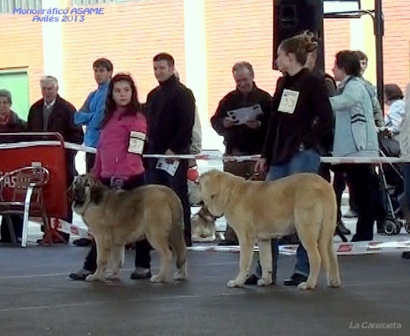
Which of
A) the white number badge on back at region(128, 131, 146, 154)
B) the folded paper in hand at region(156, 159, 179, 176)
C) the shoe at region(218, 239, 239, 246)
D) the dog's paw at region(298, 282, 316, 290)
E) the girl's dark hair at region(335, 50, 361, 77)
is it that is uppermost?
the girl's dark hair at region(335, 50, 361, 77)

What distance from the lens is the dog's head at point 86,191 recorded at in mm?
10305

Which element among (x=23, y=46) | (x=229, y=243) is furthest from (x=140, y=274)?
(x=23, y=46)

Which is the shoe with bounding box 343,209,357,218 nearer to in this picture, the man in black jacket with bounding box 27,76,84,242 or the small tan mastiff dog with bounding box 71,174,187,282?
the man in black jacket with bounding box 27,76,84,242

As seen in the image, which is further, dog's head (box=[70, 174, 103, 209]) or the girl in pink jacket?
the girl in pink jacket

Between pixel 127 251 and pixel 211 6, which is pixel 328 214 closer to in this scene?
pixel 127 251

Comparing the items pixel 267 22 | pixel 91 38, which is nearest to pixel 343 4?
pixel 267 22

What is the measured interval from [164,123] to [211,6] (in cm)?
1550

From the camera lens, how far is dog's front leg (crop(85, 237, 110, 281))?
408 inches

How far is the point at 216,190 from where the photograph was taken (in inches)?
388

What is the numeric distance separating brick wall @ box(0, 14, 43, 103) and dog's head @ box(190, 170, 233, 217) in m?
21.5

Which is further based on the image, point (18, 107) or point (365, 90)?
point (18, 107)

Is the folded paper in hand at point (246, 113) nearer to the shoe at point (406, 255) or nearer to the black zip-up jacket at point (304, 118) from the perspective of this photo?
the shoe at point (406, 255)

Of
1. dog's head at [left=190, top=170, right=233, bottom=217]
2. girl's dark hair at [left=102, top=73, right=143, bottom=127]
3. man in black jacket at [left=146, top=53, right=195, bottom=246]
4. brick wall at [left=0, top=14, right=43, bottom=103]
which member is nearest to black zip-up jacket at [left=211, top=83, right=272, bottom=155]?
man in black jacket at [left=146, top=53, right=195, bottom=246]

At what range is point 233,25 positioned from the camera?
2773cm
